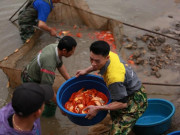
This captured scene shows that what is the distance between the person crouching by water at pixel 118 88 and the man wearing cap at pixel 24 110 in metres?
0.74

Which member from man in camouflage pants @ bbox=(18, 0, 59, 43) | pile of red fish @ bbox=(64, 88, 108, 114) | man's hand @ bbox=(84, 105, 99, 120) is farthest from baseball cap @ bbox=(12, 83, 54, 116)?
man in camouflage pants @ bbox=(18, 0, 59, 43)

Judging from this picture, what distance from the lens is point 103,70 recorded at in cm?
239

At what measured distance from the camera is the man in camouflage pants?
14.8 ft

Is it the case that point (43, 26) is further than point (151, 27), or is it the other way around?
point (151, 27)

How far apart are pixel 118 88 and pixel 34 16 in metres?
3.50

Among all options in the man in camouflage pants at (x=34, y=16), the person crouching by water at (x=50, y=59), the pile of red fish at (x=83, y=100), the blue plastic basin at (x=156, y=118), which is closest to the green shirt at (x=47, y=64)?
the person crouching by water at (x=50, y=59)

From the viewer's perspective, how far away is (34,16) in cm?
504

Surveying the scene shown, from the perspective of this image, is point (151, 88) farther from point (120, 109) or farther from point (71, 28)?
point (71, 28)

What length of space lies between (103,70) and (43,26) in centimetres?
259

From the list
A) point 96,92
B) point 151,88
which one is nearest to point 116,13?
point 151,88

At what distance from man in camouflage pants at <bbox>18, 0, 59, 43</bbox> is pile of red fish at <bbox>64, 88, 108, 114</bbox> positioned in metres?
2.13

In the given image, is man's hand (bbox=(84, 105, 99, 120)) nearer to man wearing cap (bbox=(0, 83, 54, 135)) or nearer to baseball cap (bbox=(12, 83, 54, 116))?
man wearing cap (bbox=(0, 83, 54, 135))

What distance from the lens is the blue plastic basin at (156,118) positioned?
3.08 meters

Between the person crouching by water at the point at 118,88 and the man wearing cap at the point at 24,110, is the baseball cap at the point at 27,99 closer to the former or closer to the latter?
the man wearing cap at the point at 24,110
